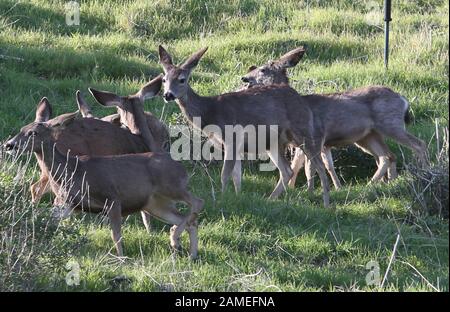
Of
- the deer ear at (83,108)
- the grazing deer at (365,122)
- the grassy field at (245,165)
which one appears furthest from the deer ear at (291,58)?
the deer ear at (83,108)

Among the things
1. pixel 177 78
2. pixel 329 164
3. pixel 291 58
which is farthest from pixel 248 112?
pixel 291 58

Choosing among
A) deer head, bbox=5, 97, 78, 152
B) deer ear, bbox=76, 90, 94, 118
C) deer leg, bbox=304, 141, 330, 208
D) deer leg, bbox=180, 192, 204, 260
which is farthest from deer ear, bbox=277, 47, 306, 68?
deer head, bbox=5, 97, 78, 152

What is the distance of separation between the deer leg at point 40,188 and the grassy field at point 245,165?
0.10 m

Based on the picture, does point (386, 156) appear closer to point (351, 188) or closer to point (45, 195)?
point (351, 188)

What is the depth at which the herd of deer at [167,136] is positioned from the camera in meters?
11.2

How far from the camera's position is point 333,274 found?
33.7 feet

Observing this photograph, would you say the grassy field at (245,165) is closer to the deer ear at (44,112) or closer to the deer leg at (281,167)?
the deer leg at (281,167)

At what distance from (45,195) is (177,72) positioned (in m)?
2.19

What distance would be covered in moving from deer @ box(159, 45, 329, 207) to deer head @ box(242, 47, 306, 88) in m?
1.32

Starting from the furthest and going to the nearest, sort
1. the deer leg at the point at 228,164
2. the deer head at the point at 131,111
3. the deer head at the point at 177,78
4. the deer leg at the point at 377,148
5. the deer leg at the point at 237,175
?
1. the deer leg at the point at 377,148
2. the deer head at the point at 177,78
3. the deer leg at the point at 228,164
4. the deer leg at the point at 237,175
5. the deer head at the point at 131,111

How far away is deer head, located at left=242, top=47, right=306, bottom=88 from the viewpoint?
49.3ft
